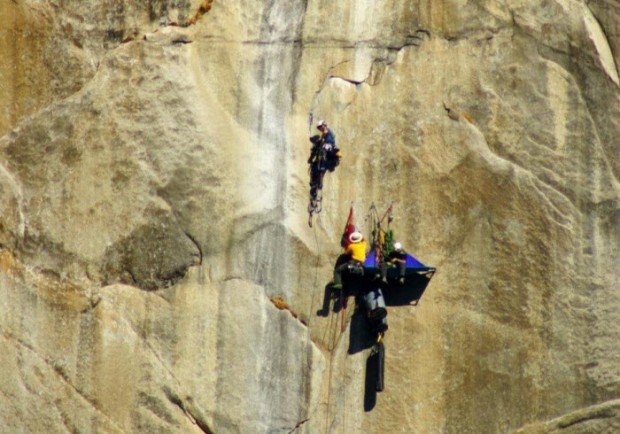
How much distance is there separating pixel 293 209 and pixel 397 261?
1152 mm

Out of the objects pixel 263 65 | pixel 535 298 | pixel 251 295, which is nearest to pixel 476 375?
pixel 535 298

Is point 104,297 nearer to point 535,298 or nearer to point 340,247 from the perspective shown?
point 340,247

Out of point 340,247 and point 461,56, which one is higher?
point 461,56

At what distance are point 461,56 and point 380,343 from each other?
9.53 ft

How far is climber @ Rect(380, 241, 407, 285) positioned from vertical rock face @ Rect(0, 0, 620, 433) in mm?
274

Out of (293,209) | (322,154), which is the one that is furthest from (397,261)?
(322,154)

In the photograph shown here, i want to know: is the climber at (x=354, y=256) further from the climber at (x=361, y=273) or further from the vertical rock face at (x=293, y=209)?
the vertical rock face at (x=293, y=209)

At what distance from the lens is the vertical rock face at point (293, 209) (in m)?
14.2

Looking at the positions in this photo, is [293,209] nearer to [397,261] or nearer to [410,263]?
[397,261]

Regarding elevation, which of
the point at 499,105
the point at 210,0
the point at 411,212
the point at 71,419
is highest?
the point at 210,0

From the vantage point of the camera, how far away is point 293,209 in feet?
47.4

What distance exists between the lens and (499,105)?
14484 mm

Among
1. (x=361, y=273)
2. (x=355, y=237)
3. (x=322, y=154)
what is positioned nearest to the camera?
(x=361, y=273)

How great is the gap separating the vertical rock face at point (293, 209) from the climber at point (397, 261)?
0.90ft
